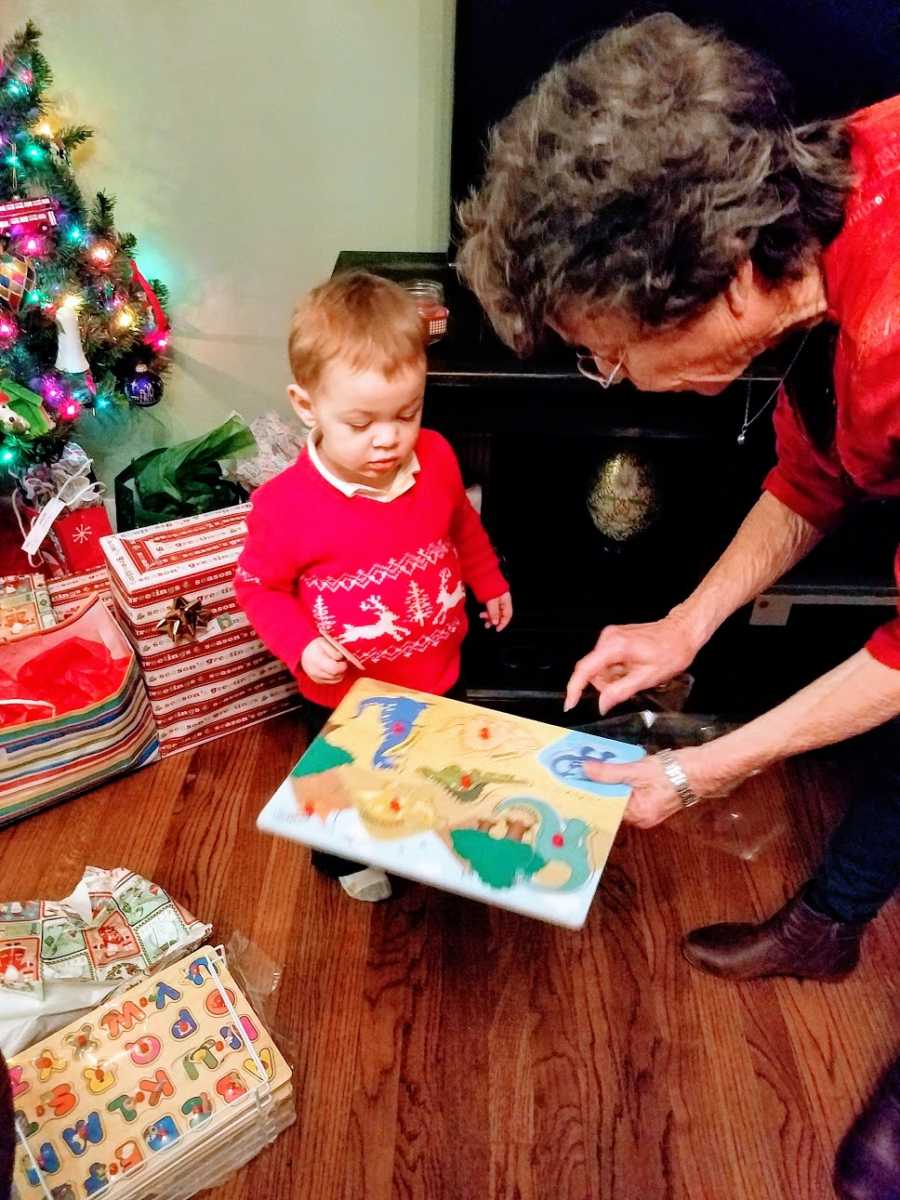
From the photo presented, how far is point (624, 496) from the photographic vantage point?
1561 millimetres

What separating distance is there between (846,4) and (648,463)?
2.49 feet

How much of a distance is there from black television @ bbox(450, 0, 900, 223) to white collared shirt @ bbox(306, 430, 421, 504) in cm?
78

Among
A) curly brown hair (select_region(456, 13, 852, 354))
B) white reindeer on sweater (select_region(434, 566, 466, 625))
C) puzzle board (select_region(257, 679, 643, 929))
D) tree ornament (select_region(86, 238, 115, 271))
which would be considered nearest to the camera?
curly brown hair (select_region(456, 13, 852, 354))

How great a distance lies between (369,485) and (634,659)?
41 centimetres

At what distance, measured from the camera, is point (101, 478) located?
6.65 ft

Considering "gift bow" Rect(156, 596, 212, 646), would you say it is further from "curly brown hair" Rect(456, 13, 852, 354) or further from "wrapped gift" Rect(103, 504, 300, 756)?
"curly brown hair" Rect(456, 13, 852, 354)

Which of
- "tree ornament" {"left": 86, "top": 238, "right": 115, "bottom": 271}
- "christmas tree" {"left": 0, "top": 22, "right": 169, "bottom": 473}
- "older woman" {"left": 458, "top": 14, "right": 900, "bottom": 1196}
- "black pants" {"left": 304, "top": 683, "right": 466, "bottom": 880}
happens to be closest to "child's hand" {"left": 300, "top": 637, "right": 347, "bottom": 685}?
"black pants" {"left": 304, "top": 683, "right": 466, "bottom": 880}

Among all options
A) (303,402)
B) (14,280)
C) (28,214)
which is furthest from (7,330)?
(303,402)

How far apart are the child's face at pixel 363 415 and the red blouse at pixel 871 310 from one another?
0.46 m

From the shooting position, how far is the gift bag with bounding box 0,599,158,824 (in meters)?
1.37

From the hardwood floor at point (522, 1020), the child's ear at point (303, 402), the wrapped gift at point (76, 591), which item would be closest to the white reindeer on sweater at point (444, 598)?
the child's ear at point (303, 402)

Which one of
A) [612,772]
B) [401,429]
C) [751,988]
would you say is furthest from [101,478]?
[751,988]

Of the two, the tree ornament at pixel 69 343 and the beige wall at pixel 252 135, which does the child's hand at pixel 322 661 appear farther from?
the beige wall at pixel 252 135

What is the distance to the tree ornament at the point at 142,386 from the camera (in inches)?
70.5
